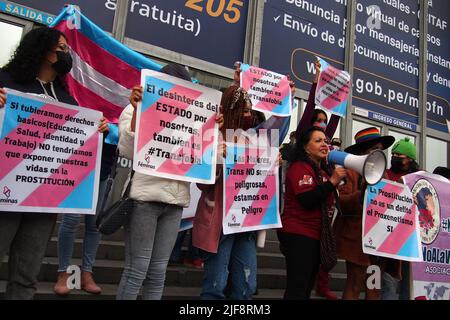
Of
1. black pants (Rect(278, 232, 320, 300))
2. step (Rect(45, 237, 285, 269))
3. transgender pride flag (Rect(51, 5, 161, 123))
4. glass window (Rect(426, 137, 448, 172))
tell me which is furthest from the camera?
glass window (Rect(426, 137, 448, 172))

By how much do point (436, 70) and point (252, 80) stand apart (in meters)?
9.89

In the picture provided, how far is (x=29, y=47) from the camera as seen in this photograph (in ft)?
8.46

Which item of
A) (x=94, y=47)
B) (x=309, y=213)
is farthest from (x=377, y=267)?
(x=94, y=47)

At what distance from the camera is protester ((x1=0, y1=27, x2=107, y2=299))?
2.41 meters

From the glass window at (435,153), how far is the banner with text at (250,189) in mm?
9195

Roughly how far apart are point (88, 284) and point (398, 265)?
2.75 metres

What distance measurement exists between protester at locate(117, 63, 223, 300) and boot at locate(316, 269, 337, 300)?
2461 millimetres

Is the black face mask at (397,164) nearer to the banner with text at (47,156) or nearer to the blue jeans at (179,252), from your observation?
the blue jeans at (179,252)

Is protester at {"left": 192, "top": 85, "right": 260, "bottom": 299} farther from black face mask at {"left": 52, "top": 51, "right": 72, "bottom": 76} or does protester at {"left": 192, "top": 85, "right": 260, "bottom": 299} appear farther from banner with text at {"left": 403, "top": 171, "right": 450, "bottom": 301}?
banner with text at {"left": 403, "top": 171, "right": 450, "bottom": 301}

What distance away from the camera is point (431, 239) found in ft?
12.8

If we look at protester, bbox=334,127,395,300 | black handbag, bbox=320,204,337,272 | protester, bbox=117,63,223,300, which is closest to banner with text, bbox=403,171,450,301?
protester, bbox=334,127,395,300

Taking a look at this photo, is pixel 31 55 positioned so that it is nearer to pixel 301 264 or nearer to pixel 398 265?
pixel 301 264
